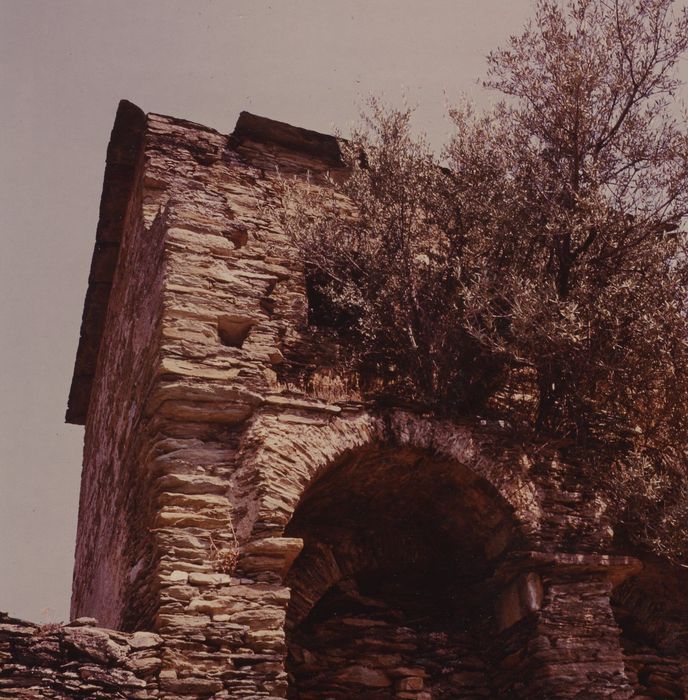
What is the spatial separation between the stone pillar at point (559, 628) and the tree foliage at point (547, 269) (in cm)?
81

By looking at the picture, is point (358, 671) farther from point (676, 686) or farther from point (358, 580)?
point (676, 686)

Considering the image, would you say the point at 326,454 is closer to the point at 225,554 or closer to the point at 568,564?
the point at 225,554

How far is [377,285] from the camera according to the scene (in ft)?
29.6

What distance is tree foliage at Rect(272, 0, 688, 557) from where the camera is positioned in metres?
8.41

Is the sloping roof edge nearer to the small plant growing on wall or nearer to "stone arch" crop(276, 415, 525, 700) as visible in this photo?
"stone arch" crop(276, 415, 525, 700)

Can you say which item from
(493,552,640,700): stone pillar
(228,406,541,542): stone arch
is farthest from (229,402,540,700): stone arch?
(493,552,640,700): stone pillar

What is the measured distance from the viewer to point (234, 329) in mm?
7832

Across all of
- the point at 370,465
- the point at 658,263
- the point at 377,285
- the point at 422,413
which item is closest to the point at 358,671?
the point at 370,465

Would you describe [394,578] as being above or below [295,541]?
above

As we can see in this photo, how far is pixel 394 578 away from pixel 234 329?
Result: 2917mm

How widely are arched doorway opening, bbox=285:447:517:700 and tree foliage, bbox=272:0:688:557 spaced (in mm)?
789

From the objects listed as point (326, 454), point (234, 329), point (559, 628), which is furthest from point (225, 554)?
point (559, 628)

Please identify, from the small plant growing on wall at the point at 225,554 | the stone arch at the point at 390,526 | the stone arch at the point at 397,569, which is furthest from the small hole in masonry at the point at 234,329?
the small plant growing on wall at the point at 225,554

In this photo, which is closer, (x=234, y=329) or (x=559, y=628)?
(x=559, y=628)
